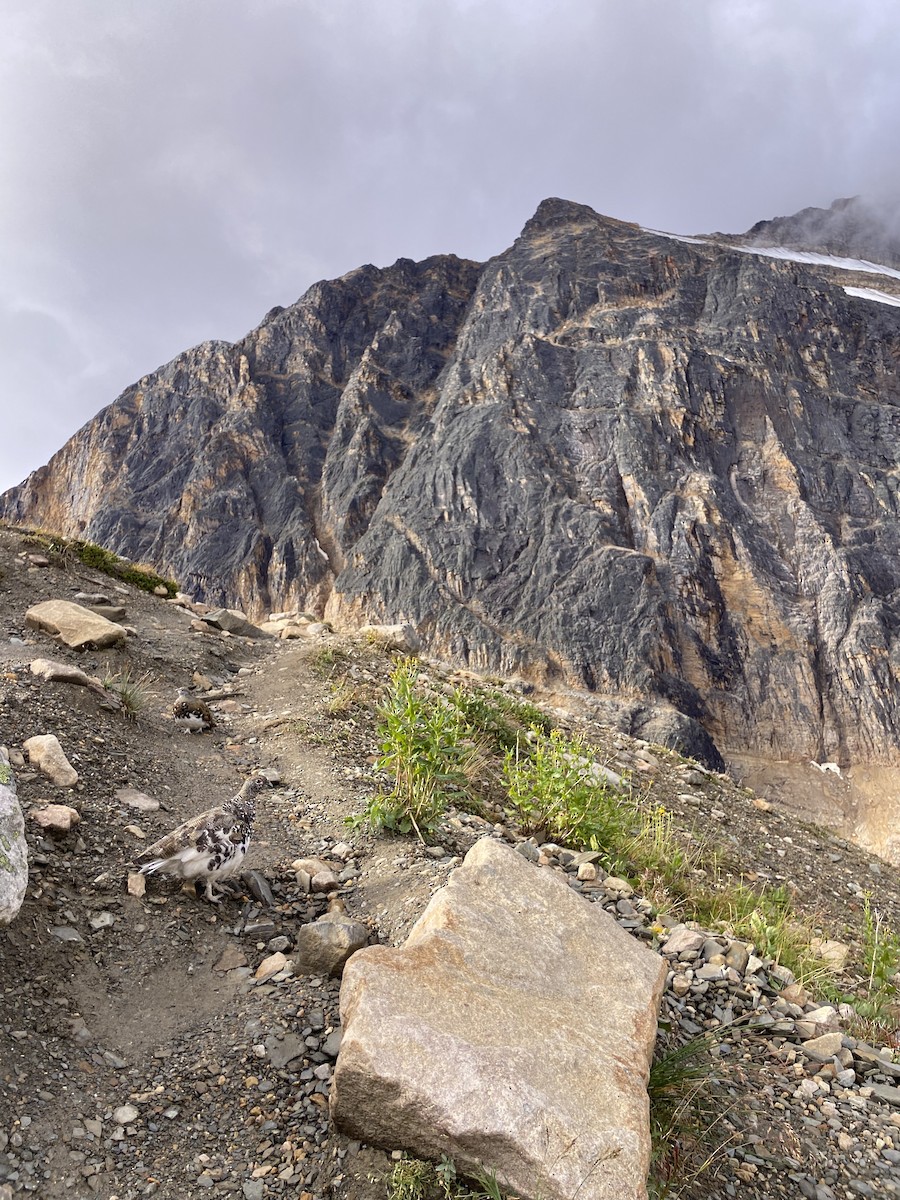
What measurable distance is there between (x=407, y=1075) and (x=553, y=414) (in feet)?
249

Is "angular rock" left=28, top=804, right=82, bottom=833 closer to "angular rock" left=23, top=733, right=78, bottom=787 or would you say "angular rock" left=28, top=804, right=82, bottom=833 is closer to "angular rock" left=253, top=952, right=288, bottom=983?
"angular rock" left=23, top=733, right=78, bottom=787

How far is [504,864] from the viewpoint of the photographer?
4191mm

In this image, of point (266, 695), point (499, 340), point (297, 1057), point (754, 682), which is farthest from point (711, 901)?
point (499, 340)

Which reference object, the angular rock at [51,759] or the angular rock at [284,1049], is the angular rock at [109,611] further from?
the angular rock at [284,1049]

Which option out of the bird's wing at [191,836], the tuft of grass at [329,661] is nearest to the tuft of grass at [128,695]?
the tuft of grass at [329,661]

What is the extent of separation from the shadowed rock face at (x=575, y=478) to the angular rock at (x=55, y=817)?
54.0m

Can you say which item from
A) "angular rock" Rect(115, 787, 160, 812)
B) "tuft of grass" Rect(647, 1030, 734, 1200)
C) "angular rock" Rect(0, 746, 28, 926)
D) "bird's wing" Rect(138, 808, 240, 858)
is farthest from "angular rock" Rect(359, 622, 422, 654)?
"tuft of grass" Rect(647, 1030, 734, 1200)

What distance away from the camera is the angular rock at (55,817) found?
14.7 ft

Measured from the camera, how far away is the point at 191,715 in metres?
7.91

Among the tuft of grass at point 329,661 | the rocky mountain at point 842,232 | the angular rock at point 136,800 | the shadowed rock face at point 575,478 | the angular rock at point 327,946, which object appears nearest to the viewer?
the angular rock at point 327,946

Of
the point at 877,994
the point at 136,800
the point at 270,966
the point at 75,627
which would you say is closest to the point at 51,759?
the point at 136,800

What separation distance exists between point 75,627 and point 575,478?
216 ft

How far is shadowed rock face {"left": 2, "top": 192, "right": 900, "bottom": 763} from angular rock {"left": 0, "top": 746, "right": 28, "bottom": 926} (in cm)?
5490

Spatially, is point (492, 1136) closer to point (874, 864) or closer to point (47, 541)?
point (874, 864)
